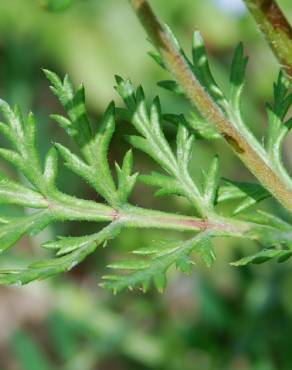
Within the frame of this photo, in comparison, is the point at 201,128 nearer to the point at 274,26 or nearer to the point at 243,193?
the point at 243,193

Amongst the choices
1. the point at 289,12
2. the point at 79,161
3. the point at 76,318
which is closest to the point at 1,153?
the point at 79,161

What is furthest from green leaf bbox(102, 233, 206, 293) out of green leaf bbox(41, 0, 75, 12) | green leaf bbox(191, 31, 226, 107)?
green leaf bbox(41, 0, 75, 12)

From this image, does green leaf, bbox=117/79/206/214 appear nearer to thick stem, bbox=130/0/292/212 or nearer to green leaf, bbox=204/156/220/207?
green leaf, bbox=204/156/220/207

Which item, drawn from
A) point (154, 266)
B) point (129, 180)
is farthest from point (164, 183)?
point (154, 266)

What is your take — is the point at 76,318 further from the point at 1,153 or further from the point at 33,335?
the point at 1,153

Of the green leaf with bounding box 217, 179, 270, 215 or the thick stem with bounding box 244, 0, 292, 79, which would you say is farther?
the green leaf with bounding box 217, 179, 270, 215

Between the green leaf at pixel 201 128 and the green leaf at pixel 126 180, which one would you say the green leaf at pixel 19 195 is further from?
the green leaf at pixel 201 128
